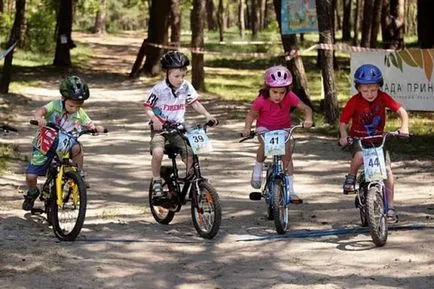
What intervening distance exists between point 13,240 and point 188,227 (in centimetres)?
187

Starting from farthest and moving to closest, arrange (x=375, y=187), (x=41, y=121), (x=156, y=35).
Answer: (x=156, y=35) < (x=41, y=121) < (x=375, y=187)

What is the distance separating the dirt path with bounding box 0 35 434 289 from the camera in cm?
659

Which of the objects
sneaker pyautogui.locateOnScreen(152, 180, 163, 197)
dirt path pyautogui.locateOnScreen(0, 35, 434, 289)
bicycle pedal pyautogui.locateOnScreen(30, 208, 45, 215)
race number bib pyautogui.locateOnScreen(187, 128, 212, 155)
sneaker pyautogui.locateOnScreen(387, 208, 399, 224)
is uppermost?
race number bib pyautogui.locateOnScreen(187, 128, 212, 155)

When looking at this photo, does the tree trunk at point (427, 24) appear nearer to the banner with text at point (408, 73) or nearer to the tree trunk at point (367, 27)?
the tree trunk at point (367, 27)

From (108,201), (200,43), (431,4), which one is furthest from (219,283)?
(431,4)

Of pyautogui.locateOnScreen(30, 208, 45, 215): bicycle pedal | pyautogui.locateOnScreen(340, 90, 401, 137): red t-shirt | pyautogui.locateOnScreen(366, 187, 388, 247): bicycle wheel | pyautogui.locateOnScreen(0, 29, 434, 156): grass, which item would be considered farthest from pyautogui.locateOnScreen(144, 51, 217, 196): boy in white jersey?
pyautogui.locateOnScreen(0, 29, 434, 156): grass

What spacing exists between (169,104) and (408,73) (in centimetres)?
918

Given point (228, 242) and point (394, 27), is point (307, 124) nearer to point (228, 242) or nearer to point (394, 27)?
point (228, 242)

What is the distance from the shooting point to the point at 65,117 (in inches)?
331

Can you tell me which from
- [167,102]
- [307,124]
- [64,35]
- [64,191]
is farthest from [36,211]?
[64,35]

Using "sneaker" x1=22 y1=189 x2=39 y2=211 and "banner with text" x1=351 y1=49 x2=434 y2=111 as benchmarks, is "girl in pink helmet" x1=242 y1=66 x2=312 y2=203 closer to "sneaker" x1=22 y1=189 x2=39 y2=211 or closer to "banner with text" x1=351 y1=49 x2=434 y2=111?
"sneaker" x1=22 y1=189 x2=39 y2=211

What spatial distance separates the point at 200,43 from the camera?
2331 centimetres

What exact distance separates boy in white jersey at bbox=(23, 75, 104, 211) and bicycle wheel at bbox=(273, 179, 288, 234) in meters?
1.83

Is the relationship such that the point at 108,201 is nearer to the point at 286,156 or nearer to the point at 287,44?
the point at 286,156
